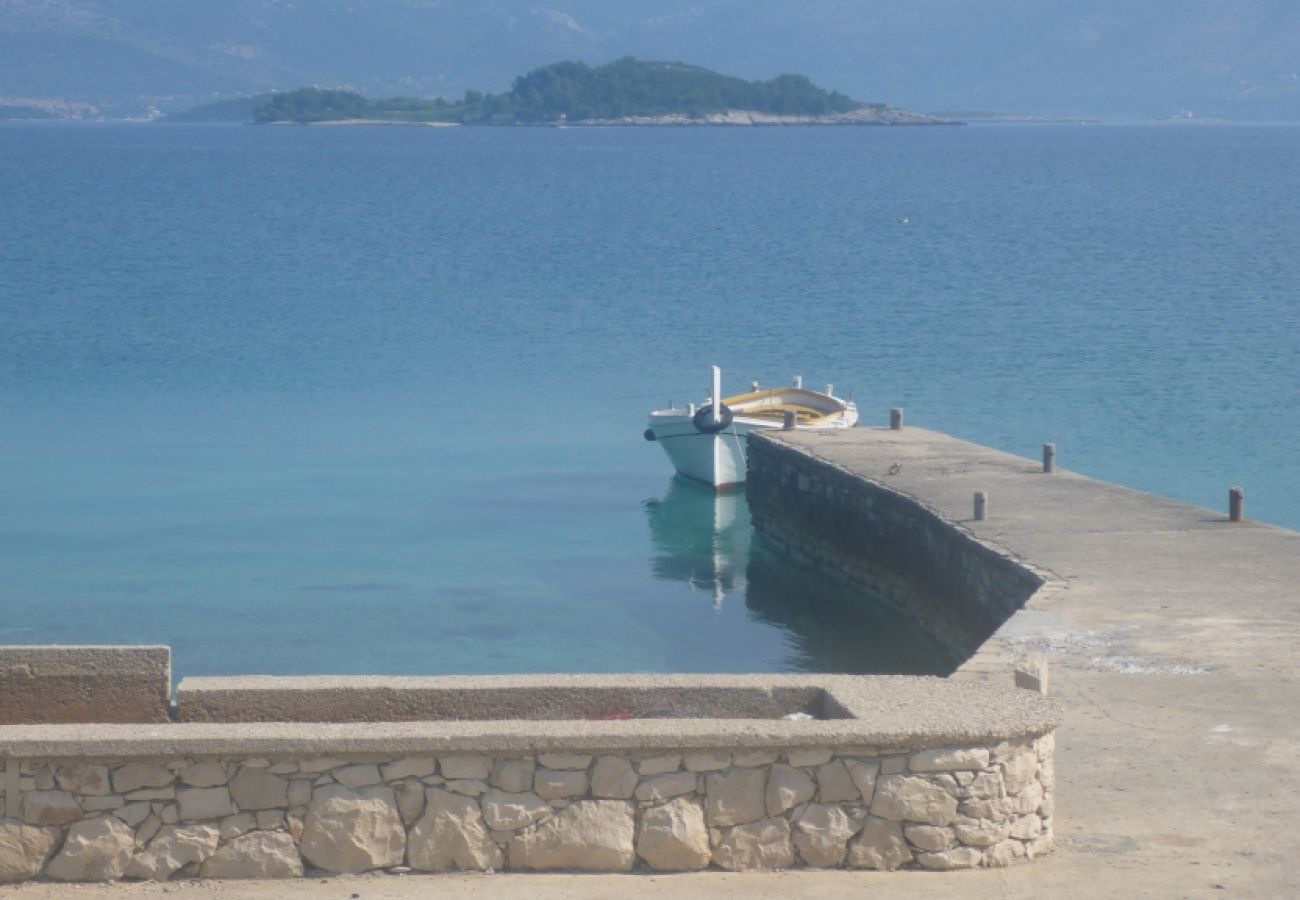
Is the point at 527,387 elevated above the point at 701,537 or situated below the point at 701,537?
above

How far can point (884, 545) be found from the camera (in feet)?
64.8

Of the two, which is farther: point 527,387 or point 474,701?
point 527,387

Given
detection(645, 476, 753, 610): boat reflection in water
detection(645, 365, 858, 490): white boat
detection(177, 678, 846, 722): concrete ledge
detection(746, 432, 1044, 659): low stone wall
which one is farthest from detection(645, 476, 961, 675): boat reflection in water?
detection(177, 678, 846, 722): concrete ledge

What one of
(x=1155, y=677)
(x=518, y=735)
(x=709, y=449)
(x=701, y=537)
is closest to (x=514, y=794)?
(x=518, y=735)

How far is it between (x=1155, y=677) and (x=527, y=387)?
26.4 meters

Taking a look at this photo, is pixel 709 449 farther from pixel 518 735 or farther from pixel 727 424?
pixel 518 735

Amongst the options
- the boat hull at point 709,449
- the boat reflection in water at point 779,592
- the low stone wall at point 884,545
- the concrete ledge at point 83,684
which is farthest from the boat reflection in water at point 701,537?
the concrete ledge at point 83,684

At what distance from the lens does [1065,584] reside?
559 inches

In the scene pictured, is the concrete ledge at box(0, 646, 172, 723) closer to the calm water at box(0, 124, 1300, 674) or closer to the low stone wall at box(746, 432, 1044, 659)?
the low stone wall at box(746, 432, 1044, 659)

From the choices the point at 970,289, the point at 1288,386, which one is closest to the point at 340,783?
the point at 1288,386

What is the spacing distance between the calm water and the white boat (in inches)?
20.4

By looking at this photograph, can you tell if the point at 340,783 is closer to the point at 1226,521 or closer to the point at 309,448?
the point at 1226,521

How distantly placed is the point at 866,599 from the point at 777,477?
3.42m

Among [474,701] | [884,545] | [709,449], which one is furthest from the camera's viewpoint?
[709,449]
